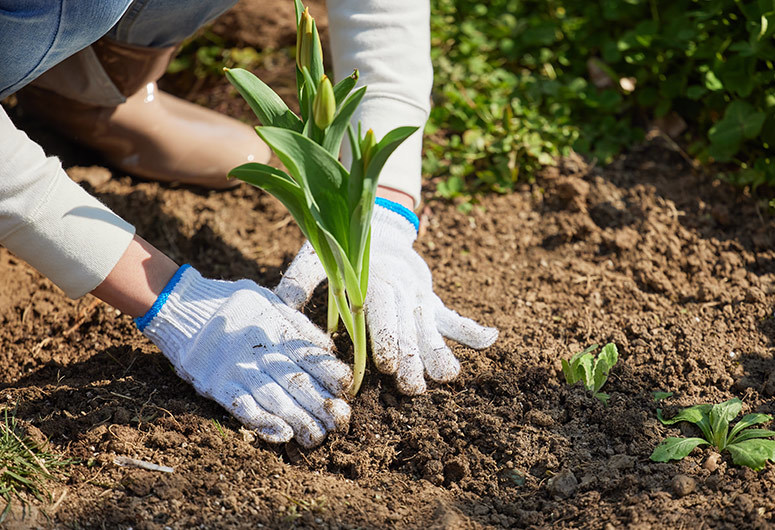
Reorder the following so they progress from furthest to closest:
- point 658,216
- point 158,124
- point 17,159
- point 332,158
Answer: point 158,124 → point 658,216 → point 17,159 → point 332,158

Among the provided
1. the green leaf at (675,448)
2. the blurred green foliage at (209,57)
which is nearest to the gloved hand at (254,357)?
the green leaf at (675,448)

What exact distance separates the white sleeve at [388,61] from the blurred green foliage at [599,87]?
55cm

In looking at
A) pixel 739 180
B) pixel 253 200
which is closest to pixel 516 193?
pixel 739 180

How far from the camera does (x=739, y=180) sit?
2.22 meters

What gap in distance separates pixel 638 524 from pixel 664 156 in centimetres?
149

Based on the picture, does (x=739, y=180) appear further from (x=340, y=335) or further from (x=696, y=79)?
(x=340, y=335)

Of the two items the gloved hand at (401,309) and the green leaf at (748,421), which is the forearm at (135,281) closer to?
the gloved hand at (401,309)

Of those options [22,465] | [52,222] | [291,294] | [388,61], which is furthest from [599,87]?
[22,465]

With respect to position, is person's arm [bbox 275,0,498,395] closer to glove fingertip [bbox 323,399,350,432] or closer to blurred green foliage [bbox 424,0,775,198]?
glove fingertip [bbox 323,399,350,432]

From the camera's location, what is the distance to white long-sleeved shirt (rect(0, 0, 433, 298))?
56.6 inches

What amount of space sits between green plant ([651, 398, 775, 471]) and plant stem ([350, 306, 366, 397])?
Answer: 0.62 meters

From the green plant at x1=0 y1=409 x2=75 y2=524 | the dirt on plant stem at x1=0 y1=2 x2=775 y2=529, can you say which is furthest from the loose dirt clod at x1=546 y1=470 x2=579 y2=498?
the green plant at x1=0 y1=409 x2=75 y2=524

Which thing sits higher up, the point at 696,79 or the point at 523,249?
the point at 696,79

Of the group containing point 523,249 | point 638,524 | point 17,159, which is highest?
point 17,159
